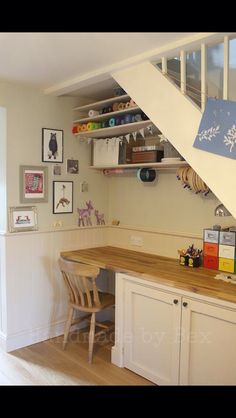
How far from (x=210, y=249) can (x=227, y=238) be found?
16cm

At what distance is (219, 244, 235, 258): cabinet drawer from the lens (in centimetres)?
230

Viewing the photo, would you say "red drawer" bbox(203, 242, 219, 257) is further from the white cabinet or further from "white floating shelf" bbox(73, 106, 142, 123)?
"white floating shelf" bbox(73, 106, 142, 123)

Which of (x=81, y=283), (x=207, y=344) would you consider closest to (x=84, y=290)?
(x=81, y=283)

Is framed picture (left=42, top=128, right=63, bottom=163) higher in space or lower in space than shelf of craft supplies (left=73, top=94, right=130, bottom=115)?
lower

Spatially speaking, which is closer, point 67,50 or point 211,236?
point 67,50

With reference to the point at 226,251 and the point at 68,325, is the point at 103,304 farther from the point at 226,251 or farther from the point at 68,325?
the point at 226,251

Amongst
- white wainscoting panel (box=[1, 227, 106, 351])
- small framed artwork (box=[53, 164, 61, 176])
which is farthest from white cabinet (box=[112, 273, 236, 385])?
small framed artwork (box=[53, 164, 61, 176])

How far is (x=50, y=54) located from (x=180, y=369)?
209cm

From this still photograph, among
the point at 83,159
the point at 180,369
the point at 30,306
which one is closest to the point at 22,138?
the point at 83,159

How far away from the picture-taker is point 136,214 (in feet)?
10.4

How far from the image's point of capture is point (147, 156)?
2715 mm

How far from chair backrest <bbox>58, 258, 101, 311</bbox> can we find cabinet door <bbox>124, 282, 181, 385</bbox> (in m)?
0.27
